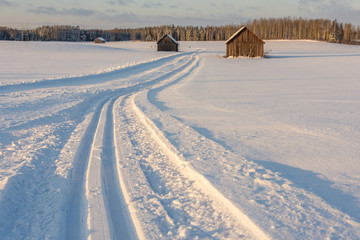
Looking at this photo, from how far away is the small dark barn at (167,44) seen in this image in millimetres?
60875

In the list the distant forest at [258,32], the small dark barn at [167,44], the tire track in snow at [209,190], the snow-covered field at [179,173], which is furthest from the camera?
the distant forest at [258,32]

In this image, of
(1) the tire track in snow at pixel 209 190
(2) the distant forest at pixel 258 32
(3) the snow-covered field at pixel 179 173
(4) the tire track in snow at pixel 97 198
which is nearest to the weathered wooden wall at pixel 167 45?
(3) the snow-covered field at pixel 179 173

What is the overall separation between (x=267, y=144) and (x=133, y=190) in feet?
10.6

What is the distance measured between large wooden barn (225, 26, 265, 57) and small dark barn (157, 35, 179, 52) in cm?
1970

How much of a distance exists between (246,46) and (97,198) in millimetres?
43316

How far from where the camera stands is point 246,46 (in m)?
43.5

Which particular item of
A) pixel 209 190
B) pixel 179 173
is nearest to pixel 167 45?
pixel 179 173

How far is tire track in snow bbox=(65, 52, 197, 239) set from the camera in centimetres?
314

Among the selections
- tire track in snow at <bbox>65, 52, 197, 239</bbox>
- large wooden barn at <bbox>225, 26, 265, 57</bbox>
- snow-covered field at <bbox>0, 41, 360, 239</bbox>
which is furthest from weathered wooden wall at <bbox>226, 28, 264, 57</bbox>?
tire track in snow at <bbox>65, 52, 197, 239</bbox>

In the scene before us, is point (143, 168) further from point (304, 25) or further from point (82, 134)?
point (304, 25)

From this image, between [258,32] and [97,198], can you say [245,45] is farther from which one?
[258,32]

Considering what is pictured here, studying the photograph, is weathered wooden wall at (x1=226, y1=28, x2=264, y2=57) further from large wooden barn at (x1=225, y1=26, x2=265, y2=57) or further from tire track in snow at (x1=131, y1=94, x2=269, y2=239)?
tire track in snow at (x1=131, y1=94, x2=269, y2=239)

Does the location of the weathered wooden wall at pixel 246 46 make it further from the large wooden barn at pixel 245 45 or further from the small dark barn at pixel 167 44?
the small dark barn at pixel 167 44

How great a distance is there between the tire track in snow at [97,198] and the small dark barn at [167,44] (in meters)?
57.2
